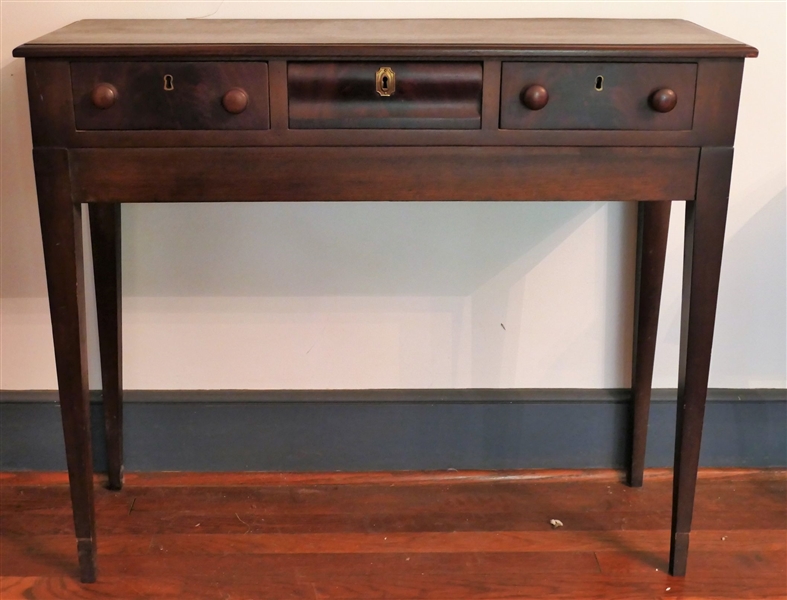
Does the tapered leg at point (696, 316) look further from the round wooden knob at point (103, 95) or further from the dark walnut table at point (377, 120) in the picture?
the round wooden knob at point (103, 95)

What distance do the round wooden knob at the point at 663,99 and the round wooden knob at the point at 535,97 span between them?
6.5 inches

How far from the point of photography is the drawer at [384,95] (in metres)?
1.27

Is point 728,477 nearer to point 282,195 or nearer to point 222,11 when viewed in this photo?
point 282,195

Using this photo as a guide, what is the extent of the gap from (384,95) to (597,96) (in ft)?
1.08

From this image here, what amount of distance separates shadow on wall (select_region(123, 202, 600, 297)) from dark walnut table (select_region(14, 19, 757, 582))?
41 centimetres

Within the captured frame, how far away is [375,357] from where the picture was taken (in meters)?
1.87

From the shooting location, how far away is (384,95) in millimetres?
1283

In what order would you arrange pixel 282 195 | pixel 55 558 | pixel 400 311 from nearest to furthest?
pixel 282 195 < pixel 55 558 < pixel 400 311

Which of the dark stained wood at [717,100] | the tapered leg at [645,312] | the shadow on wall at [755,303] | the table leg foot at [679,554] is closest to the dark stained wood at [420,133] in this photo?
the dark stained wood at [717,100]

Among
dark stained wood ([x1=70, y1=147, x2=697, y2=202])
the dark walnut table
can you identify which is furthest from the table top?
dark stained wood ([x1=70, y1=147, x2=697, y2=202])

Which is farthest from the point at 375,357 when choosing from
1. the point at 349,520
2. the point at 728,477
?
the point at 728,477

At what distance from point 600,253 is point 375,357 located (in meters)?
0.54

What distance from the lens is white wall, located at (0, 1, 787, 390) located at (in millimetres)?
1774

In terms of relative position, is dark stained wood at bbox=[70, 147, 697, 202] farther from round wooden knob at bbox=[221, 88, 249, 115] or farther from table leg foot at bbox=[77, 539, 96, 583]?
table leg foot at bbox=[77, 539, 96, 583]
